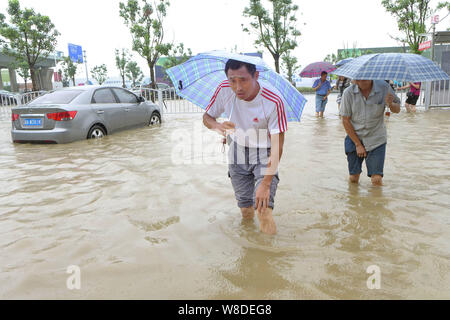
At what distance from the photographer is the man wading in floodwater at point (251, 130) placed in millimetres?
2568

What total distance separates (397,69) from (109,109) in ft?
22.9

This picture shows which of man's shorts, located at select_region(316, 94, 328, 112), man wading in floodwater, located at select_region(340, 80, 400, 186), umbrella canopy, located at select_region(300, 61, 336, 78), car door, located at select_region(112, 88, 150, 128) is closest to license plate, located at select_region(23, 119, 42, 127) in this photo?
car door, located at select_region(112, 88, 150, 128)

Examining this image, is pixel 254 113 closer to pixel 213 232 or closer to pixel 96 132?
pixel 213 232

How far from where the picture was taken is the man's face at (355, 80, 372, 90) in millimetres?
3822

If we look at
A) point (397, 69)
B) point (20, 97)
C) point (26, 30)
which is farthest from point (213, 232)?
point (26, 30)

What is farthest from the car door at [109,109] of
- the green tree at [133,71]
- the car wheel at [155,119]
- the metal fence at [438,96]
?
the green tree at [133,71]

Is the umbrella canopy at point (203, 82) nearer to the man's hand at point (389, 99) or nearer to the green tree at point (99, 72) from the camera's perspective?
the man's hand at point (389, 99)

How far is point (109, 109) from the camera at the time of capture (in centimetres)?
870

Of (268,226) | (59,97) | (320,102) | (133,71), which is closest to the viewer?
(268,226)

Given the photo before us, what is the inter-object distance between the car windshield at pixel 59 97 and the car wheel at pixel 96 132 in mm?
821

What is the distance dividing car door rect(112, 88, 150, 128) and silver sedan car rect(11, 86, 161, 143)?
0.15 ft

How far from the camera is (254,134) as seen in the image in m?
2.79
